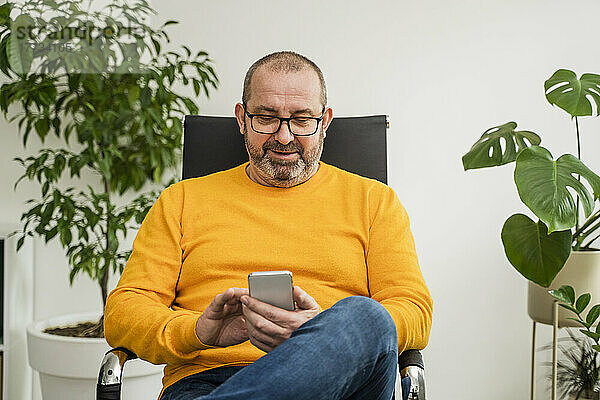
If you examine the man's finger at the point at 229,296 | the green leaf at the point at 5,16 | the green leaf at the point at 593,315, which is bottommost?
the green leaf at the point at 593,315

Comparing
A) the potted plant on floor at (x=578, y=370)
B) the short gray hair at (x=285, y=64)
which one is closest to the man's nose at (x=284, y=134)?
the short gray hair at (x=285, y=64)

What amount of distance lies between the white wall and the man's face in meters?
0.87

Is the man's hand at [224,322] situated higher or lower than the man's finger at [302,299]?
lower

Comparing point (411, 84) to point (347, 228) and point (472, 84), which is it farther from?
point (347, 228)

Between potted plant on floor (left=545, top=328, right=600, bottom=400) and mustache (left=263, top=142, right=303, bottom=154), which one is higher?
mustache (left=263, top=142, right=303, bottom=154)

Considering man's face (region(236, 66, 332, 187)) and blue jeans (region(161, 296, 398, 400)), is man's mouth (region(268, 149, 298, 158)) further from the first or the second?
blue jeans (region(161, 296, 398, 400))

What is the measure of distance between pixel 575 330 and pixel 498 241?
15.7 inches

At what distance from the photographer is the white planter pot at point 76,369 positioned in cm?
204

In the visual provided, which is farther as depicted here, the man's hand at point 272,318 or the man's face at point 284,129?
the man's face at point 284,129

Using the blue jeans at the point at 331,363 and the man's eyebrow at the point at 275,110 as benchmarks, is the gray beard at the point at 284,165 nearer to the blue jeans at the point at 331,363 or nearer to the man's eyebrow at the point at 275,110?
the man's eyebrow at the point at 275,110

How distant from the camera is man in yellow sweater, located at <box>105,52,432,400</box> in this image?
1358mm

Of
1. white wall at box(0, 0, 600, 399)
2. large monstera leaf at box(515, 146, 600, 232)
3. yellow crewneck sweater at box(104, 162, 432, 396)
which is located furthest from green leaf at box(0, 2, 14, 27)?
large monstera leaf at box(515, 146, 600, 232)

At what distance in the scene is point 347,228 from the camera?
1586 mm

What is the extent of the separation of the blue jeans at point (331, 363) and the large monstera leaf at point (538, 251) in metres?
0.76
